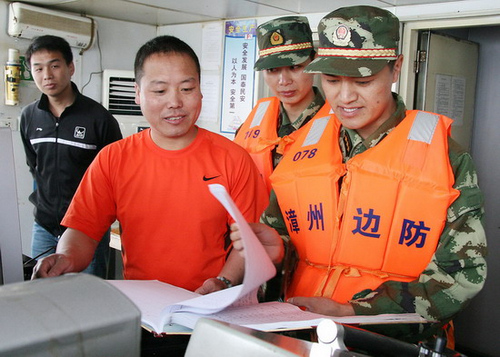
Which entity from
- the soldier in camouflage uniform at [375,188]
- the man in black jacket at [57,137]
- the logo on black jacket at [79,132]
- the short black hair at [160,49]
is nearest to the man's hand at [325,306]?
the soldier in camouflage uniform at [375,188]

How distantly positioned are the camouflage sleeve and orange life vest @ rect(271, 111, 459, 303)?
0.04 m

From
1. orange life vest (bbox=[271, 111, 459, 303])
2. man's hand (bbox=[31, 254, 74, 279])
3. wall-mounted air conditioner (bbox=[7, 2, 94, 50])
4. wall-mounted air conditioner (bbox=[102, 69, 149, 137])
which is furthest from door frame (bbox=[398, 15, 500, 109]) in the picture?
man's hand (bbox=[31, 254, 74, 279])

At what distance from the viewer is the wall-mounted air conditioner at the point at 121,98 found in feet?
16.3

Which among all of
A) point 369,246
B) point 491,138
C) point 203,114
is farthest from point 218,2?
point 369,246

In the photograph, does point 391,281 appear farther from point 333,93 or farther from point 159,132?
point 159,132

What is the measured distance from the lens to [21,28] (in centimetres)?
420

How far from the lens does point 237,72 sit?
472 cm

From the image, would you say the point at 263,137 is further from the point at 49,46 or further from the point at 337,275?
the point at 49,46

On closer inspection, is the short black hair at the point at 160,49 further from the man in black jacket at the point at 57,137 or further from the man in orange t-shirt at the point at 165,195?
the man in black jacket at the point at 57,137

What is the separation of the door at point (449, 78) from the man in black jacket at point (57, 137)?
2018mm

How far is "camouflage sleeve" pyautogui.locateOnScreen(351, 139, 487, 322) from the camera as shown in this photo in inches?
59.9

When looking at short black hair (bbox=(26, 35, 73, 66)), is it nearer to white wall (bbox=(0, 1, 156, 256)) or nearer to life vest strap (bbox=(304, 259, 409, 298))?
white wall (bbox=(0, 1, 156, 256))

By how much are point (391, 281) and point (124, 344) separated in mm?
1126

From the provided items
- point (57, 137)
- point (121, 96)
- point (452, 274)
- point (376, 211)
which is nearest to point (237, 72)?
point (121, 96)
